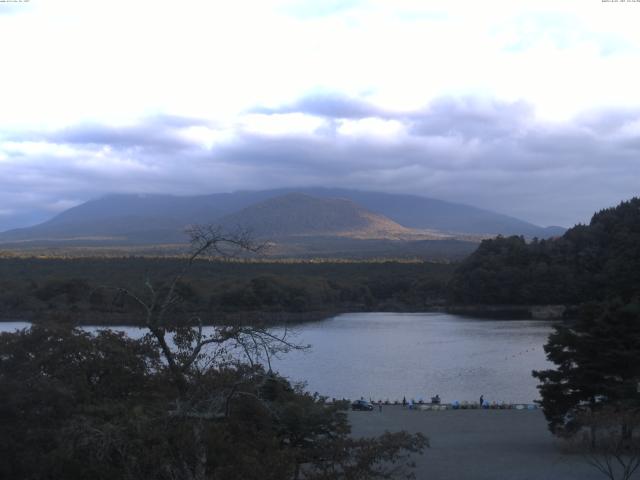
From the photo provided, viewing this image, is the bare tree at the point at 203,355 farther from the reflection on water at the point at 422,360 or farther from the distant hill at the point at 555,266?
the distant hill at the point at 555,266

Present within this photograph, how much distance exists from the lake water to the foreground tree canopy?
1373 centimetres

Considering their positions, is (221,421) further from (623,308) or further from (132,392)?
(623,308)

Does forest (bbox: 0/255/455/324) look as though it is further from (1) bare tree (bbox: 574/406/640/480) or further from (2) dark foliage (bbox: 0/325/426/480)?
(2) dark foliage (bbox: 0/325/426/480)

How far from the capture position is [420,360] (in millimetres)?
39656

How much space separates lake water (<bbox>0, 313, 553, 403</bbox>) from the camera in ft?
102

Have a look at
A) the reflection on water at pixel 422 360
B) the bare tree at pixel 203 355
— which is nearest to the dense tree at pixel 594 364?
the reflection on water at pixel 422 360

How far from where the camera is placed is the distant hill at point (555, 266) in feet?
223

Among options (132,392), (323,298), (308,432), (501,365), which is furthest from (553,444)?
(323,298)

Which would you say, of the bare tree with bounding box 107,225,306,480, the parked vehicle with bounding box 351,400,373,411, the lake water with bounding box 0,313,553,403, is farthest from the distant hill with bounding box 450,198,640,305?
the bare tree with bounding box 107,225,306,480

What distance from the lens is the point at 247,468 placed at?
7.22 m

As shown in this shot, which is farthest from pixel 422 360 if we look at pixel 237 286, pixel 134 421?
pixel 134 421

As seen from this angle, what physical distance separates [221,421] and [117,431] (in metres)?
1.12

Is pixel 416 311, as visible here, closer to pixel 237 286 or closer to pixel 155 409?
pixel 237 286

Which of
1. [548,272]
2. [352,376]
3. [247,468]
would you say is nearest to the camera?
[247,468]
